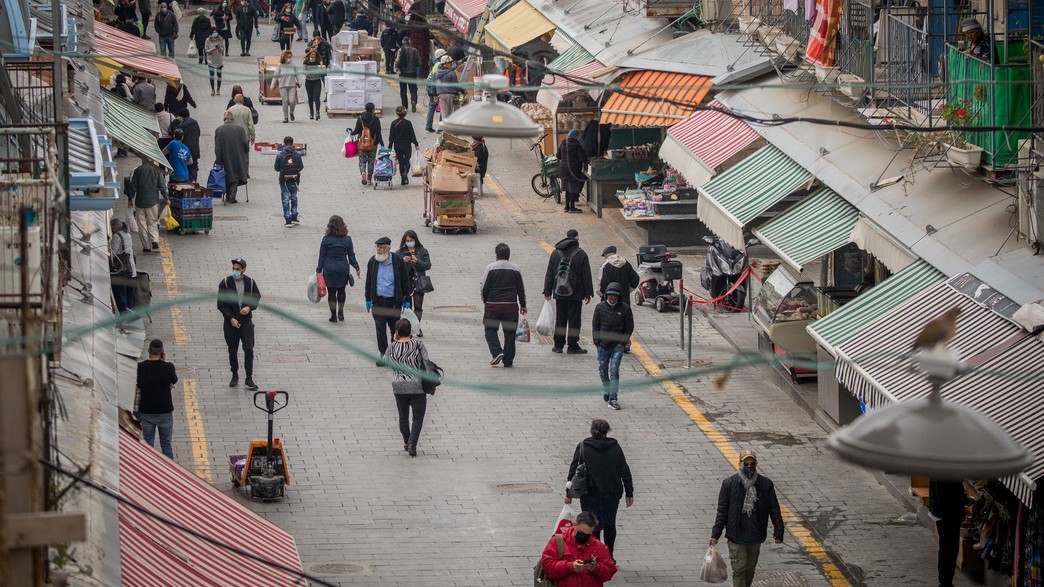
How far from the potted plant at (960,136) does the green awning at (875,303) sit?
103 cm

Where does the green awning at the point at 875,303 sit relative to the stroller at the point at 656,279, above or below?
above

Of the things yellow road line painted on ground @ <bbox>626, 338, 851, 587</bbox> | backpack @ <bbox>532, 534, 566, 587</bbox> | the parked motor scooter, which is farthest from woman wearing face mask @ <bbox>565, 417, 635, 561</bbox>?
the parked motor scooter

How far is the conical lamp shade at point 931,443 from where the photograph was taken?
5.70 meters

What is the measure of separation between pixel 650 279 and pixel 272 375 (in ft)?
19.7

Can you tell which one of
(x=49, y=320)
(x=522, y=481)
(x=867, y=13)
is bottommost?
(x=522, y=481)

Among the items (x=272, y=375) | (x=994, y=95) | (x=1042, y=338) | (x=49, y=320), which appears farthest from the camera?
(x=272, y=375)

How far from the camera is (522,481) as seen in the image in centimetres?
1708

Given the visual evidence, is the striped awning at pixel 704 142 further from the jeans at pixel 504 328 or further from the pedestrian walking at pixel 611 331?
the jeans at pixel 504 328

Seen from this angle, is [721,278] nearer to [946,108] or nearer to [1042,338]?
[946,108]

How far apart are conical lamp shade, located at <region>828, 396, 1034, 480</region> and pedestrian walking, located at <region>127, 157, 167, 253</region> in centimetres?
2003

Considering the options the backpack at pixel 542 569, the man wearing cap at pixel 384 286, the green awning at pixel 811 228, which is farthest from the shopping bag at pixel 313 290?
the backpack at pixel 542 569

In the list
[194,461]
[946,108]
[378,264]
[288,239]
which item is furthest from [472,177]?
[946,108]

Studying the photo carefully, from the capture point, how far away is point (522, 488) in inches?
664

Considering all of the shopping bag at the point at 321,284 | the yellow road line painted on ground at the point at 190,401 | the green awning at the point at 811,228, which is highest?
the green awning at the point at 811,228
